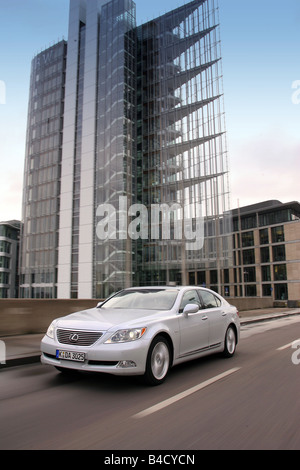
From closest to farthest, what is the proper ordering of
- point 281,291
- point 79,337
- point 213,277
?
point 79,337, point 281,291, point 213,277

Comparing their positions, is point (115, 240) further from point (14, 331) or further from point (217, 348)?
point (217, 348)

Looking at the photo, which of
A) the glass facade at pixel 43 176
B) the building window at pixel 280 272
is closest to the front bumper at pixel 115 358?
the glass facade at pixel 43 176

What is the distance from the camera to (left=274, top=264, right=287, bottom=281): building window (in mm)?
72875

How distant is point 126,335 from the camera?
5066 millimetres

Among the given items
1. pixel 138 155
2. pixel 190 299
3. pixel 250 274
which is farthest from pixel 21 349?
pixel 250 274

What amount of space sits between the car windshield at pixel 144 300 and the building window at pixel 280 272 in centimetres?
7078

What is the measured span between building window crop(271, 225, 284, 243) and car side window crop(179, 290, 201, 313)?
72769mm

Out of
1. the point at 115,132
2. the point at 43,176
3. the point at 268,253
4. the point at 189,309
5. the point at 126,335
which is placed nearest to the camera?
the point at 126,335

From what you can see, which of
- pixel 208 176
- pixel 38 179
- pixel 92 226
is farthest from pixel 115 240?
pixel 38 179

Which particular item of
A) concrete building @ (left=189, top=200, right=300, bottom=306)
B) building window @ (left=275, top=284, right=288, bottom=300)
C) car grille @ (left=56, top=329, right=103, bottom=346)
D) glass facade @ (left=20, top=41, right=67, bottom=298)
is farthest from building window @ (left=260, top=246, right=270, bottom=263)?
car grille @ (left=56, top=329, right=103, bottom=346)

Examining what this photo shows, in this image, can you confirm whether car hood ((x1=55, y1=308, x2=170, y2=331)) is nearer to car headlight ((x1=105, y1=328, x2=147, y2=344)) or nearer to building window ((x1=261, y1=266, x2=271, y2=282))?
car headlight ((x1=105, y1=328, x2=147, y2=344))

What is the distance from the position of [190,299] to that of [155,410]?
2.83 metres

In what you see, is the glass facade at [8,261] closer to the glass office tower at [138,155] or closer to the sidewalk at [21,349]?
the glass office tower at [138,155]
